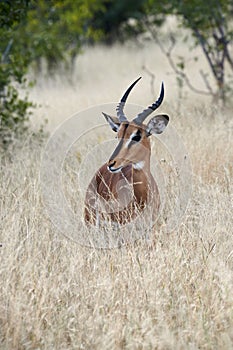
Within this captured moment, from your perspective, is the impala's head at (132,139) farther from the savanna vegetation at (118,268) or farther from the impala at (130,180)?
the savanna vegetation at (118,268)

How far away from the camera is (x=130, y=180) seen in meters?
5.28

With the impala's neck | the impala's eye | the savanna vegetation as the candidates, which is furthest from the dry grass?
the impala's eye

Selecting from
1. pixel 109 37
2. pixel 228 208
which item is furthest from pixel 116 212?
pixel 109 37

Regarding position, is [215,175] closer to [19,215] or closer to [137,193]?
[137,193]

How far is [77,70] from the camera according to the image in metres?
19.6

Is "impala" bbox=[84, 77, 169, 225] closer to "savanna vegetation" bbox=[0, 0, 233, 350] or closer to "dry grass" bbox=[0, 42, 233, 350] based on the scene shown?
"savanna vegetation" bbox=[0, 0, 233, 350]

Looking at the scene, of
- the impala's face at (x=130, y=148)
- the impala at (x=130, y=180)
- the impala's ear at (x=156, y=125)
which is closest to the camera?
the impala's face at (x=130, y=148)

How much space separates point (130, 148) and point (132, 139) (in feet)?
0.25

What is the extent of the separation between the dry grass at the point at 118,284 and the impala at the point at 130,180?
34 centimetres

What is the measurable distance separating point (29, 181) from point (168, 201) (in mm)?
1277

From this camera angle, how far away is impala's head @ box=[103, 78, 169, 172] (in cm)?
483

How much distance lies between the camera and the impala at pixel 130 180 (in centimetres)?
500

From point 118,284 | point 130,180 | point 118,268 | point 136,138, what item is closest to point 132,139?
point 136,138

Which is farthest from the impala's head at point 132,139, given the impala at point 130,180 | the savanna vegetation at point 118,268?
the savanna vegetation at point 118,268
